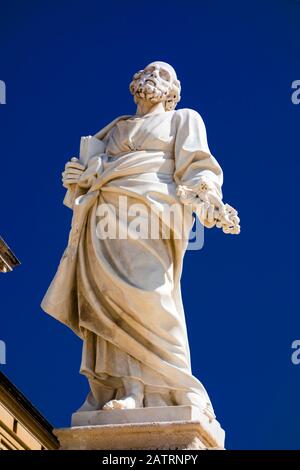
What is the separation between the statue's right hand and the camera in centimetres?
1359

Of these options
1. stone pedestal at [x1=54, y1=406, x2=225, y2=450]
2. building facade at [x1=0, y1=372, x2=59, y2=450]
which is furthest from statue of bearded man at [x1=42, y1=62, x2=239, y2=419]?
building facade at [x1=0, y1=372, x2=59, y2=450]

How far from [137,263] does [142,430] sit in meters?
1.67

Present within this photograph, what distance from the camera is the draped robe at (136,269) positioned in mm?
12578

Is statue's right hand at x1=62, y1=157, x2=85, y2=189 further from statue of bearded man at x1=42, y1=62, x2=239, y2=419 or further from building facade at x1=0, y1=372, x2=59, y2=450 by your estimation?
building facade at x1=0, y1=372, x2=59, y2=450

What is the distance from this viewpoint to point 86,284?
12969mm

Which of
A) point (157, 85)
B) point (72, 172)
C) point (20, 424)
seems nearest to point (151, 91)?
point (157, 85)

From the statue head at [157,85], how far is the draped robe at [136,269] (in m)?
0.27

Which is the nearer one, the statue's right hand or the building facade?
the statue's right hand

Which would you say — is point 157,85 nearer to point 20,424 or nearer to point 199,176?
point 199,176

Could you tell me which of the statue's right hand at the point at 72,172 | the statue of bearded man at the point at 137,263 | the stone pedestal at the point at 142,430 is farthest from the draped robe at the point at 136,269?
the stone pedestal at the point at 142,430

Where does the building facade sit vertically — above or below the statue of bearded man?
above

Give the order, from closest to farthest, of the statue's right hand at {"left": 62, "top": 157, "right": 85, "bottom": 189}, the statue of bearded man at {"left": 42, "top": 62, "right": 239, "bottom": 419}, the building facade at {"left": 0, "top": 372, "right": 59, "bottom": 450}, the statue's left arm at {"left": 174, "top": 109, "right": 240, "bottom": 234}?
the statue of bearded man at {"left": 42, "top": 62, "right": 239, "bottom": 419}, the statue's left arm at {"left": 174, "top": 109, "right": 240, "bottom": 234}, the statue's right hand at {"left": 62, "top": 157, "right": 85, "bottom": 189}, the building facade at {"left": 0, "top": 372, "right": 59, "bottom": 450}

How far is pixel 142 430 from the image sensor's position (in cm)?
1197
